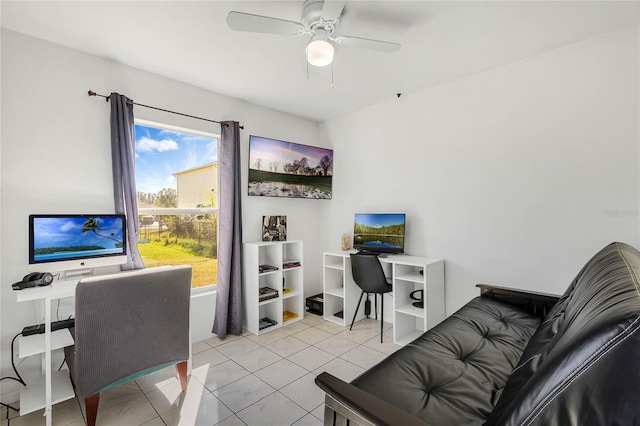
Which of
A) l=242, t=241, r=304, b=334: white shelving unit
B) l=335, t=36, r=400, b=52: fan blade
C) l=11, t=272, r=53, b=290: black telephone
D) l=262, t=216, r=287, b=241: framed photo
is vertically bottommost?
l=242, t=241, r=304, b=334: white shelving unit

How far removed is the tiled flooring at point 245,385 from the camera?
181 cm

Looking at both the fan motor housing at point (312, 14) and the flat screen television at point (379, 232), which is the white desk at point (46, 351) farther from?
the flat screen television at point (379, 232)

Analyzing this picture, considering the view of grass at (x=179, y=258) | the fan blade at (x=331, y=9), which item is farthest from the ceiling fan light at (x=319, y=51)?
the view of grass at (x=179, y=258)

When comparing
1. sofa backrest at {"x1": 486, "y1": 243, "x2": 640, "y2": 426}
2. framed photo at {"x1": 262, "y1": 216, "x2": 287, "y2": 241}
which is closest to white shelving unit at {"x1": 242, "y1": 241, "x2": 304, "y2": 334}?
framed photo at {"x1": 262, "y1": 216, "x2": 287, "y2": 241}

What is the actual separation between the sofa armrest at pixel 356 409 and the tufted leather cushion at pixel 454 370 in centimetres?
21

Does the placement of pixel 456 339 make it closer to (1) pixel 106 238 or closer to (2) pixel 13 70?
(1) pixel 106 238

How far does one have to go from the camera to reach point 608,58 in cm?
208

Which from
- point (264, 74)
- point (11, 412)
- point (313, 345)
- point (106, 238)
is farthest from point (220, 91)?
point (11, 412)

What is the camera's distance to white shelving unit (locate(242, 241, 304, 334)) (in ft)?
10.1

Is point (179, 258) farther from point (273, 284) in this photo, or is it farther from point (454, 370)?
point (454, 370)

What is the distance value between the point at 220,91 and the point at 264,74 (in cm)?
63

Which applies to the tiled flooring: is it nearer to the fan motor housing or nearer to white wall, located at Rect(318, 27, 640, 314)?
white wall, located at Rect(318, 27, 640, 314)

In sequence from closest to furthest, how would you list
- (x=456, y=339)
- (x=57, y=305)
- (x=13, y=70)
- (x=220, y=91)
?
(x=456, y=339) < (x=13, y=70) < (x=57, y=305) < (x=220, y=91)

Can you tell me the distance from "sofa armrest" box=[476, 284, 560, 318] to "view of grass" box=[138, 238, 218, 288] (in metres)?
2.62
